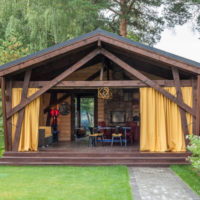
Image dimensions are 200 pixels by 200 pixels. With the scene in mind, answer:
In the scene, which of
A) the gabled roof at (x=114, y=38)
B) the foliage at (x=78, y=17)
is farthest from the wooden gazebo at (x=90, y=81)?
the foliage at (x=78, y=17)

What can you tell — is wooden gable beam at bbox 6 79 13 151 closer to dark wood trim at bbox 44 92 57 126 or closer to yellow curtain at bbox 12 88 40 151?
yellow curtain at bbox 12 88 40 151

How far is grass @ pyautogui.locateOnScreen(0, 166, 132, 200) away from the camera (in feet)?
18.5

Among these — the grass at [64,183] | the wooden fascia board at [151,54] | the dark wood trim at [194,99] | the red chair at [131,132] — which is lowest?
the grass at [64,183]

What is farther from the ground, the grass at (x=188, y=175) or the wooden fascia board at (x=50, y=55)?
the wooden fascia board at (x=50, y=55)

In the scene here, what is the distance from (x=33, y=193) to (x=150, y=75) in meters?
7.30

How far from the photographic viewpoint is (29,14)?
14031 mm

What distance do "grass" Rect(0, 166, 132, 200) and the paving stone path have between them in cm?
20

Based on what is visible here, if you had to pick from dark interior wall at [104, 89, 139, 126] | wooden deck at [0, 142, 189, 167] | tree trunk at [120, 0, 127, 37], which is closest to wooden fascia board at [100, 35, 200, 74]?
wooden deck at [0, 142, 189, 167]

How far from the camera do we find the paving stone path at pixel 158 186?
553 cm

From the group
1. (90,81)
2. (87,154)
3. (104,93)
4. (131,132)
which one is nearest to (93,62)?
(104,93)

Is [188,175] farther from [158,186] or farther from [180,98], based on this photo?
[180,98]

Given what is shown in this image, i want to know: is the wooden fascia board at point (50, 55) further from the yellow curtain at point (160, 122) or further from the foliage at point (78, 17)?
the foliage at point (78, 17)

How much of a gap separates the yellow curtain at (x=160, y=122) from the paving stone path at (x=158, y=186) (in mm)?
977

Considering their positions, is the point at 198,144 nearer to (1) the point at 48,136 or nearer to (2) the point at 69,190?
(2) the point at 69,190
